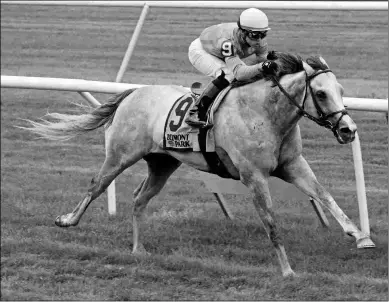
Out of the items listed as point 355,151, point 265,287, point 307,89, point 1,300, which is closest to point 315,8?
point 355,151

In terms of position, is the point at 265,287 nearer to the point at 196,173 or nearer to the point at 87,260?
the point at 87,260

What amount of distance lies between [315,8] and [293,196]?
55.2 inches

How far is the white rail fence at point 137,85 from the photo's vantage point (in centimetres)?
758

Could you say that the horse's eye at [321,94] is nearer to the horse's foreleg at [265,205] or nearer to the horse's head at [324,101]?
the horse's head at [324,101]

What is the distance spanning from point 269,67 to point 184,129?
0.82 meters

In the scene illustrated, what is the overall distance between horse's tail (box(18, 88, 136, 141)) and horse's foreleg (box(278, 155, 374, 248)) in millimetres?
1540

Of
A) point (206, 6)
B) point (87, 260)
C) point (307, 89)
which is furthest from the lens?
point (206, 6)

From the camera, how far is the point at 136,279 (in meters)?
6.92

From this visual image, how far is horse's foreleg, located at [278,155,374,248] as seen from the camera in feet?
20.6

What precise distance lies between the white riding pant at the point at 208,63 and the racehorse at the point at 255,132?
16 cm

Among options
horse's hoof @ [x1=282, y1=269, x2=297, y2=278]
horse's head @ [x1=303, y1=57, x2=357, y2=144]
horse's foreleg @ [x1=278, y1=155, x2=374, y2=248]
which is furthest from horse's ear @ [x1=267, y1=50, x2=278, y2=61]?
horse's hoof @ [x1=282, y1=269, x2=297, y2=278]

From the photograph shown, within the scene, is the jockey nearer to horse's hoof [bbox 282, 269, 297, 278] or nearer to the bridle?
Result: the bridle

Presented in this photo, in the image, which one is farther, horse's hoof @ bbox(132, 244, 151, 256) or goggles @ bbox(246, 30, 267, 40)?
horse's hoof @ bbox(132, 244, 151, 256)

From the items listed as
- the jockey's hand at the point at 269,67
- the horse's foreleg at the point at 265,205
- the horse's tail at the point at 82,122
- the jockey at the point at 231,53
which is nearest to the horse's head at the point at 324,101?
the jockey's hand at the point at 269,67
